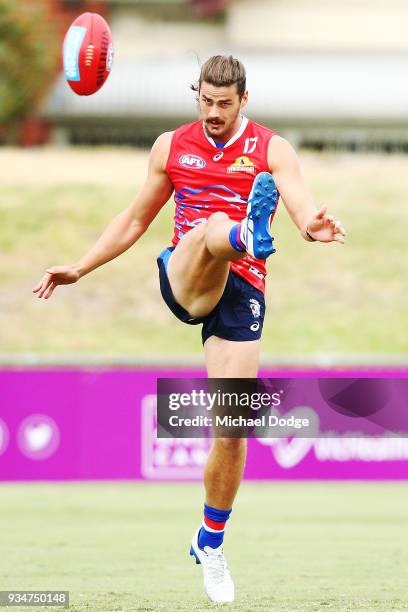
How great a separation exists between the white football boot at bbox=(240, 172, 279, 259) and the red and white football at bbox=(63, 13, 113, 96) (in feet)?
4.46

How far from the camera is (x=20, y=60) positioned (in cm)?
3050

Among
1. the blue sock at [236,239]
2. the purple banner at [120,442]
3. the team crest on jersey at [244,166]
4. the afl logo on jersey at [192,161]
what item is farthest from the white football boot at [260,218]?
the purple banner at [120,442]

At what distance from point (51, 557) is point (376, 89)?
2538cm

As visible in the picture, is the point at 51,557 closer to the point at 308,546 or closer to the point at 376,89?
the point at 308,546

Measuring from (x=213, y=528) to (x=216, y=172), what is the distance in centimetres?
170


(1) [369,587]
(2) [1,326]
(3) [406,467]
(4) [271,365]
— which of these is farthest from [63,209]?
(1) [369,587]

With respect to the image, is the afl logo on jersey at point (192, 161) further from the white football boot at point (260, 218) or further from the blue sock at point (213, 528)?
the blue sock at point (213, 528)

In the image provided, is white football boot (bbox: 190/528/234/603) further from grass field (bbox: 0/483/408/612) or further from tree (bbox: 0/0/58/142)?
tree (bbox: 0/0/58/142)

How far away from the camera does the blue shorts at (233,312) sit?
6164 mm

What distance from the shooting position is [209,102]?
601 centimetres

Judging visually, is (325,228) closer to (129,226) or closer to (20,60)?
(129,226)

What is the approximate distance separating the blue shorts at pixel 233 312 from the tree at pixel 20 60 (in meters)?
24.4

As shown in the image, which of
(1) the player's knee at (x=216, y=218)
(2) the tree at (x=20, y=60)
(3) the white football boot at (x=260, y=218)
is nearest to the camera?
(3) the white football boot at (x=260, y=218)

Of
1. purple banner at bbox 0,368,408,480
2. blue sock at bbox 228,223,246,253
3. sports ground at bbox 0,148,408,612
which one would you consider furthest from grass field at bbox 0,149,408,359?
blue sock at bbox 228,223,246,253
